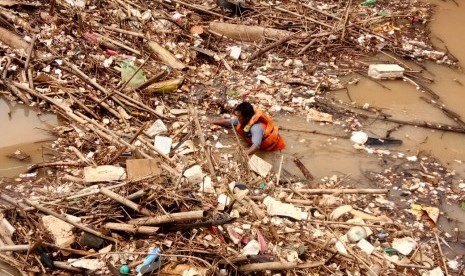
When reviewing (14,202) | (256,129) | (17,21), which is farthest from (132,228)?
(17,21)

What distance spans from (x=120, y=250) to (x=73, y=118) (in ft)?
6.44

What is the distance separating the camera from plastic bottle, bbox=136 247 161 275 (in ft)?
12.3

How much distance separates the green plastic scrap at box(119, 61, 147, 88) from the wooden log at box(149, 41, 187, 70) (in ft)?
1.61

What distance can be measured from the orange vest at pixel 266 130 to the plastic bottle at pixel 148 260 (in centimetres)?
197

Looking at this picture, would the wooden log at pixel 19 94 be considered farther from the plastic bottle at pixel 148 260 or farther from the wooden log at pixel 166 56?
the plastic bottle at pixel 148 260

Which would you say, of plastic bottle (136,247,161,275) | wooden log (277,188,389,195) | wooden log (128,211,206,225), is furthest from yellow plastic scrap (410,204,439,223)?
plastic bottle (136,247,161,275)

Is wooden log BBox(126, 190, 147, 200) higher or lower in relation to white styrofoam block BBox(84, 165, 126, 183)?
higher

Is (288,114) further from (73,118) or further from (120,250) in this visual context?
(120,250)

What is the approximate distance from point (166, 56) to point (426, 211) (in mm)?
3674

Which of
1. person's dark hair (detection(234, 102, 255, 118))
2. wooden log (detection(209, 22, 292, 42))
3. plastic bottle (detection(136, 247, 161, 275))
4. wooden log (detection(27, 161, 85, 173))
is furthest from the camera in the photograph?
wooden log (detection(209, 22, 292, 42))

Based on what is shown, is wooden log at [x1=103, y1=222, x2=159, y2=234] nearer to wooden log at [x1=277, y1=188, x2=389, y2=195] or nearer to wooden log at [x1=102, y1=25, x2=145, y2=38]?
wooden log at [x1=277, y1=188, x2=389, y2=195]

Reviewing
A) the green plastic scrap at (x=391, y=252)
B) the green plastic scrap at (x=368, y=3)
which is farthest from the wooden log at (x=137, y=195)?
the green plastic scrap at (x=368, y=3)

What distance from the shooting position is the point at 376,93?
22.6 ft

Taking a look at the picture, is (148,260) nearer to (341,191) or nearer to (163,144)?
(163,144)
